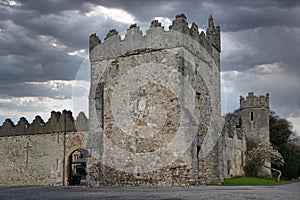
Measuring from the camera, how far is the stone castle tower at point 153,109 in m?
17.7

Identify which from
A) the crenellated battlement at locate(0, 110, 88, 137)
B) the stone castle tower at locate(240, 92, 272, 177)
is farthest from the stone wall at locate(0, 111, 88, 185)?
the stone castle tower at locate(240, 92, 272, 177)

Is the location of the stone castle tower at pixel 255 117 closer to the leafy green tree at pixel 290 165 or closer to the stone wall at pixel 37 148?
the leafy green tree at pixel 290 165

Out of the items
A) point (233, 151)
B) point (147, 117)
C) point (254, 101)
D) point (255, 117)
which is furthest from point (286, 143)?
point (147, 117)

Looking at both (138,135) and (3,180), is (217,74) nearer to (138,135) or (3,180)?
(138,135)

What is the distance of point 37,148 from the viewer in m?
23.4

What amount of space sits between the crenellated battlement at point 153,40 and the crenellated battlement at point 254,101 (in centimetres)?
2201

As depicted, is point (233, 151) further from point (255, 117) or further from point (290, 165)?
point (255, 117)

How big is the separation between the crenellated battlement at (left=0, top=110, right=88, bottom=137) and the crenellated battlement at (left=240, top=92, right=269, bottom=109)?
24.6 metres

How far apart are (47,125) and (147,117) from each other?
24.8 feet

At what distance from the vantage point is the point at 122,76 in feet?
63.7

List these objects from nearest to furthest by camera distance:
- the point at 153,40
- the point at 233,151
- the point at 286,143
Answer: the point at 153,40 < the point at 233,151 < the point at 286,143

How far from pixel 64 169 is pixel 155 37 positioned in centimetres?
884

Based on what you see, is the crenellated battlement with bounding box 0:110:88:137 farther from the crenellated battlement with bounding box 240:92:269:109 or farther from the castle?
the crenellated battlement with bounding box 240:92:269:109

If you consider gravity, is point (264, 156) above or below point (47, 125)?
below
